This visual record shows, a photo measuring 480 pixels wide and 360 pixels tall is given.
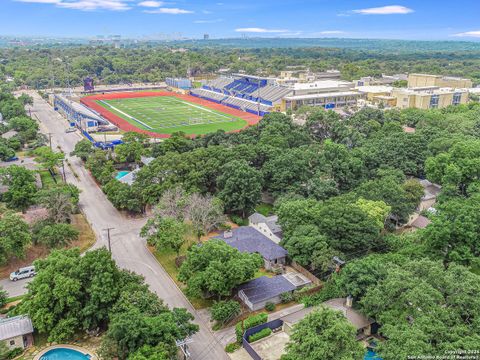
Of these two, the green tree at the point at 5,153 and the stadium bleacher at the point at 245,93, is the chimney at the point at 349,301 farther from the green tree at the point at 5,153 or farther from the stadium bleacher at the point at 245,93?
the stadium bleacher at the point at 245,93

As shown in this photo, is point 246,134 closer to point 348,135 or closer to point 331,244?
point 348,135

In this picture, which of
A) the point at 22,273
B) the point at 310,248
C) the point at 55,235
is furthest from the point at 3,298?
the point at 310,248

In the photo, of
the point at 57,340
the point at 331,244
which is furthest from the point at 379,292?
the point at 57,340

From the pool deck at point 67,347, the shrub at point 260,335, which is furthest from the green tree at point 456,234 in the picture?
the pool deck at point 67,347

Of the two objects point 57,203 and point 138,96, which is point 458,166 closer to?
point 57,203

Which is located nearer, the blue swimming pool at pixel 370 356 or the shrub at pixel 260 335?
the blue swimming pool at pixel 370 356

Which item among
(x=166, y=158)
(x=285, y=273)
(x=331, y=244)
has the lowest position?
(x=285, y=273)
